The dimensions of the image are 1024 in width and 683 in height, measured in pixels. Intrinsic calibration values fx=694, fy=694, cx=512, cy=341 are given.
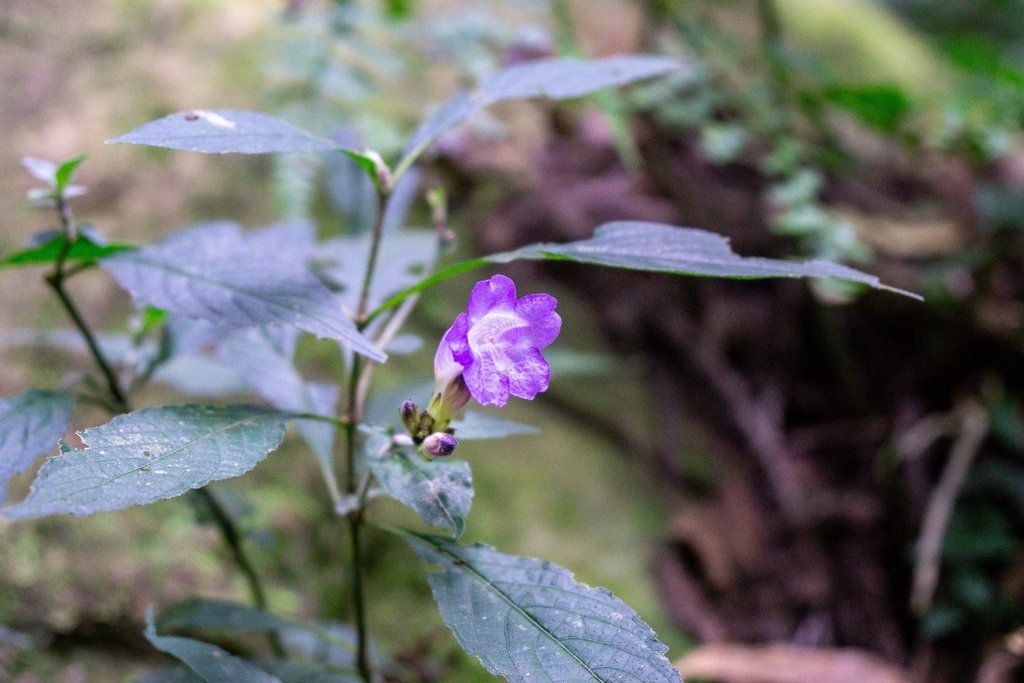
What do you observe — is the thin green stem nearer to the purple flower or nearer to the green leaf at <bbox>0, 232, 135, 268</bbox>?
the purple flower

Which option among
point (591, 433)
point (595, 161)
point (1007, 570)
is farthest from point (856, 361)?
point (595, 161)

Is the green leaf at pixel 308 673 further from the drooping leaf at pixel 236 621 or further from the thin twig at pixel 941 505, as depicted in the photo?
the thin twig at pixel 941 505

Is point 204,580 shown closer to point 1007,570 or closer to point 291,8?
point 291,8

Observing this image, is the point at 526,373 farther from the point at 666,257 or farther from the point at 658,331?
the point at 658,331

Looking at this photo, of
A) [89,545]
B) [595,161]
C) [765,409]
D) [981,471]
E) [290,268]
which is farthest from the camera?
[595,161]

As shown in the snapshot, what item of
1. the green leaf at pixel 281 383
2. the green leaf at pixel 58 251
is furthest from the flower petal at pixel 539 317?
the green leaf at pixel 58 251

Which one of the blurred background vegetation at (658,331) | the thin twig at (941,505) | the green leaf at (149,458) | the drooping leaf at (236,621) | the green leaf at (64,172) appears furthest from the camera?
the thin twig at (941,505)
